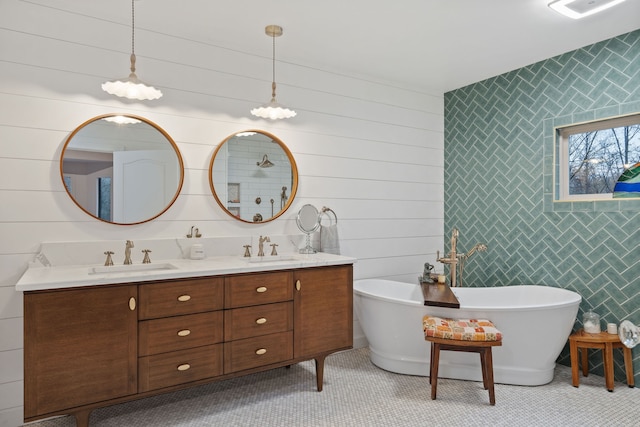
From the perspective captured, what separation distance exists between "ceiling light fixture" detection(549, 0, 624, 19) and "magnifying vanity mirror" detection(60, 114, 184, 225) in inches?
104

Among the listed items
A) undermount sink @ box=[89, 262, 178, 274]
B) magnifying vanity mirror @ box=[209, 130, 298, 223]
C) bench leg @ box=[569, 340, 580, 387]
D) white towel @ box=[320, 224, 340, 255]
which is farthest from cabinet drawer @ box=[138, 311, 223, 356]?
bench leg @ box=[569, 340, 580, 387]

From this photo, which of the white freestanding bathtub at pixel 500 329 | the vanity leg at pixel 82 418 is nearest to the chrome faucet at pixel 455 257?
the white freestanding bathtub at pixel 500 329

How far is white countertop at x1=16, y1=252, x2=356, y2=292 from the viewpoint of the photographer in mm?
2021

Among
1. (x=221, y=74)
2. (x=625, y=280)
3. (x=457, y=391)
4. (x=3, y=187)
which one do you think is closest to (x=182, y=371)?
(x=3, y=187)

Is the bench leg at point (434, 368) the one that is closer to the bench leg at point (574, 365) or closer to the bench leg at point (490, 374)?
the bench leg at point (490, 374)

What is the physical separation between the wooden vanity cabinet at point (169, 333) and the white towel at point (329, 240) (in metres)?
0.50

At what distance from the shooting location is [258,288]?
2.59 m

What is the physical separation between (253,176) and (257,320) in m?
1.19

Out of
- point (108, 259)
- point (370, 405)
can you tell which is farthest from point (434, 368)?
point (108, 259)

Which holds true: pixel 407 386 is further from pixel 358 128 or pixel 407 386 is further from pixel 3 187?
pixel 3 187

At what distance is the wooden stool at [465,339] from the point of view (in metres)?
2.66

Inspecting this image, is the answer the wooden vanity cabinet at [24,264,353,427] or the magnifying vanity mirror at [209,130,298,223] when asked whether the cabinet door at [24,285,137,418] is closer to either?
the wooden vanity cabinet at [24,264,353,427]

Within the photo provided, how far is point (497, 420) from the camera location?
2486 mm

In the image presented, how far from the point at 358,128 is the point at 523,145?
147cm
